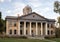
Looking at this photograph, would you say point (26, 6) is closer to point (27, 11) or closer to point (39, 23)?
point (27, 11)

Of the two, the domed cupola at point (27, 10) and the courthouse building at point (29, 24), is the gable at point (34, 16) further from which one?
the domed cupola at point (27, 10)

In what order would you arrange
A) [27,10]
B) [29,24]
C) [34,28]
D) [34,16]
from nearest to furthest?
[34,16], [29,24], [34,28], [27,10]

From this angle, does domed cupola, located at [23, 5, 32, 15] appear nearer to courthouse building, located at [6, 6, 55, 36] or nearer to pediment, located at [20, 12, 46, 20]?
courthouse building, located at [6, 6, 55, 36]

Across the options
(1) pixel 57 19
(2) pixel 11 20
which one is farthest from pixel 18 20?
(1) pixel 57 19

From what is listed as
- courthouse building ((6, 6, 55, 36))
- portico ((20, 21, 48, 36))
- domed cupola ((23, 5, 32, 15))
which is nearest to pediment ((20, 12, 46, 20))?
courthouse building ((6, 6, 55, 36))

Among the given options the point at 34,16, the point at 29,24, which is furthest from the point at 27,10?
the point at 29,24

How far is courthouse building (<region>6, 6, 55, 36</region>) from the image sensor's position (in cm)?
7800

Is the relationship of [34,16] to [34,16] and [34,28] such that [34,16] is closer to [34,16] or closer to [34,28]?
[34,16]

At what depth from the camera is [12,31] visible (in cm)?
7888

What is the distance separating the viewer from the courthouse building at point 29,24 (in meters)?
78.0

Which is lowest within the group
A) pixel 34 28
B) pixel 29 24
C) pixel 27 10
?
pixel 34 28

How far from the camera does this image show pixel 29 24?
80250 mm

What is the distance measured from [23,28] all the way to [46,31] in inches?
359

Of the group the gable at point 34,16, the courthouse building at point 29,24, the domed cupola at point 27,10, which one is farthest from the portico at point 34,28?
the domed cupola at point 27,10
